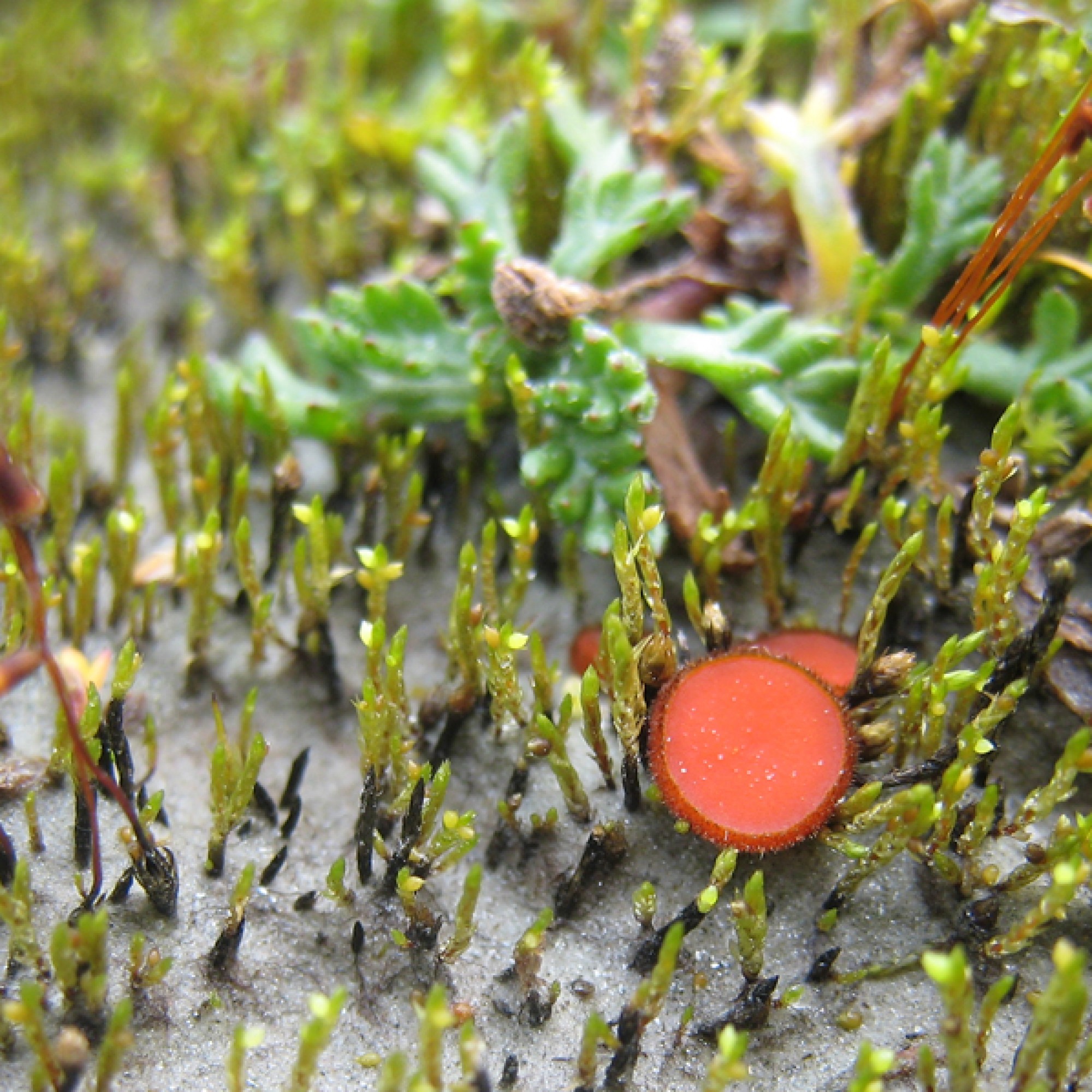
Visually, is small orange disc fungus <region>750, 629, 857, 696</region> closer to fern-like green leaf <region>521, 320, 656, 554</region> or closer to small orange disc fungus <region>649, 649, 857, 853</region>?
small orange disc fungus <region>649, 649, 857, 853</region>

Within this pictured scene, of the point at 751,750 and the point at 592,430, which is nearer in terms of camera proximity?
the point at 751,750

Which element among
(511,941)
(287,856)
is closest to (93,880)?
(287,856)

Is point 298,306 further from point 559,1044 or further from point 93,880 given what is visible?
point 559,1044

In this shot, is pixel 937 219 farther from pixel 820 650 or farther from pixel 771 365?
pixel 820 650

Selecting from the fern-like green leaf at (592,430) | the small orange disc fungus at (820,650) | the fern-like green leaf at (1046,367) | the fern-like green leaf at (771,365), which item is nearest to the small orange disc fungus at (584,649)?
the fern-like green leaf at (592,430)

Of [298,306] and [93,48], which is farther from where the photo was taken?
[93,48]

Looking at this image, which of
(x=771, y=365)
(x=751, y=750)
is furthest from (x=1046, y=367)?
(x=751, y=750)
